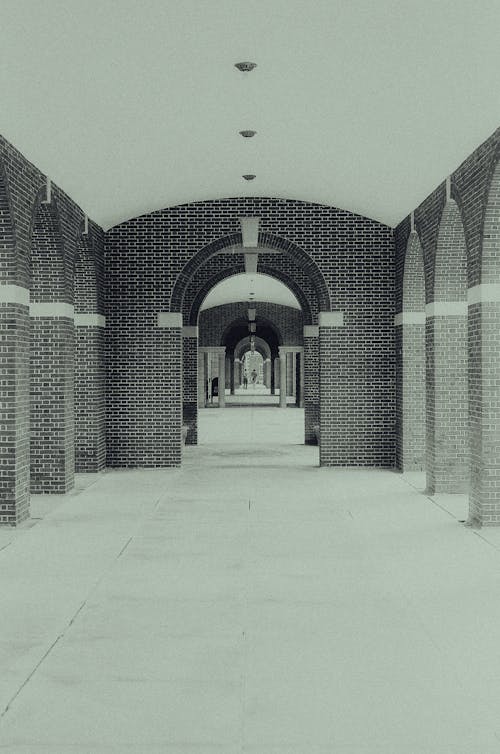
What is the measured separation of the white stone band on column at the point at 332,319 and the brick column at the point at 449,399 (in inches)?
118

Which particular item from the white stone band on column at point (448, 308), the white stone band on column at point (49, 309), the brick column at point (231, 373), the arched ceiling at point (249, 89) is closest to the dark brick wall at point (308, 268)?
the arched ceiling at point (249, 89)

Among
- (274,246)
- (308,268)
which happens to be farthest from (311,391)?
(274,246)

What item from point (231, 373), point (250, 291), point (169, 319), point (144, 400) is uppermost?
point (250, 291)

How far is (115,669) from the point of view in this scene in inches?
193

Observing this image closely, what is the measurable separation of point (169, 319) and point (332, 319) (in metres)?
2.70

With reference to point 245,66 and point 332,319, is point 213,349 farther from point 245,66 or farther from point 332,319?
point 245,66

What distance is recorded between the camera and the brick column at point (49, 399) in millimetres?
11273

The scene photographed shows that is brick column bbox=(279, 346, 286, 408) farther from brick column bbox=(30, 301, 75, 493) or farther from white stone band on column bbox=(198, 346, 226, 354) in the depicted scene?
brick column bbox=(30, 301, 75, 493)

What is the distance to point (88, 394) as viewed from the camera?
44.1ft

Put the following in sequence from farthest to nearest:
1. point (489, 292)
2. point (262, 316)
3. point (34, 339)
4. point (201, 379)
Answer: point (201, 379) → point (262, 316) → point (34, 339) → point (489, 292)

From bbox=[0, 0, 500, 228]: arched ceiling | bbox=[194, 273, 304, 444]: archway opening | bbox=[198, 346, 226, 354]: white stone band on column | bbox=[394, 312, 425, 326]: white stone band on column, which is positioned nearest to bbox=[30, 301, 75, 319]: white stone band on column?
bbox=[0, 0, 500, 228]: arched ceiling

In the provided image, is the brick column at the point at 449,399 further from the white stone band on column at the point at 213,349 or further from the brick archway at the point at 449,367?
the white stone band on column at the point at 213,349

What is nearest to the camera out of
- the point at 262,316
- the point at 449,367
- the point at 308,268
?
the point at 449,367

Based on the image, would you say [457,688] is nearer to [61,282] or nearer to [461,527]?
[461,527]
